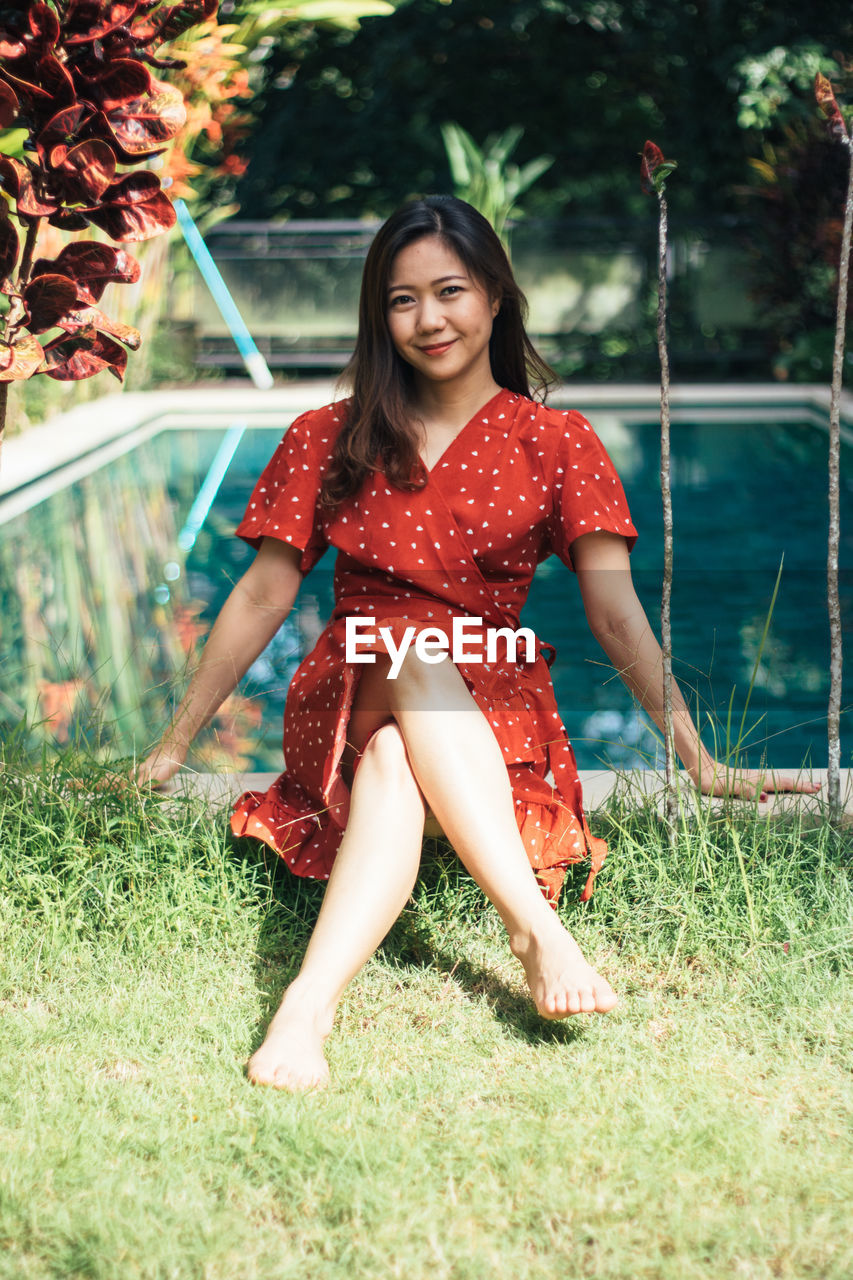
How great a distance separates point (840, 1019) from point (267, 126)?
520 inches

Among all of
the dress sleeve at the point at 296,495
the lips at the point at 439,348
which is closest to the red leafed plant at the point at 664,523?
the lips at the point at 439,348

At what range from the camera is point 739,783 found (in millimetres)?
2248

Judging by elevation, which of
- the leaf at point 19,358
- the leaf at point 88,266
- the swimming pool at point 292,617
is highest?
the leaf at point 88,266

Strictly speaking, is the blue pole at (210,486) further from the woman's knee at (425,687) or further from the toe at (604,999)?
the toe at (604,999)

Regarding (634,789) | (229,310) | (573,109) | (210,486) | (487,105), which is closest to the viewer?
(634,789)

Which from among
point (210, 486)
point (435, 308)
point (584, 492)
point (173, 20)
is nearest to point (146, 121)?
point (173, 20)

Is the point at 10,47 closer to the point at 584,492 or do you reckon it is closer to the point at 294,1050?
the point at 584,492

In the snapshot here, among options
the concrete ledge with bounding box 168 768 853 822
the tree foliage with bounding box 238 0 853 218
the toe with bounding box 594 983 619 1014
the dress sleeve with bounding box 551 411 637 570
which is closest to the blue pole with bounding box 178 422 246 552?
the concrete ledge with bounding box 168 768 853 822

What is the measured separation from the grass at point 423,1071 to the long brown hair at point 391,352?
64 centimetres


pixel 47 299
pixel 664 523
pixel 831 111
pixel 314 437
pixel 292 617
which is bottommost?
pixel 292 617

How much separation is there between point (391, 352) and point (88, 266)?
525 mm

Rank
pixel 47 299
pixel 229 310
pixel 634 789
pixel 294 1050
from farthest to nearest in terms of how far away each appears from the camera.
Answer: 1. pixel 229 310
2. pixel 634 789
3. pixel 47 299
4. pixel 294 1050

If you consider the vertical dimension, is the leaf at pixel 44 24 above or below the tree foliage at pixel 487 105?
below

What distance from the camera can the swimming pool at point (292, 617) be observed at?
3.35 m
